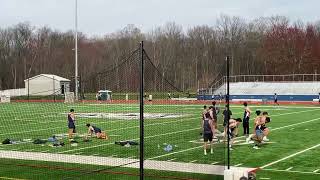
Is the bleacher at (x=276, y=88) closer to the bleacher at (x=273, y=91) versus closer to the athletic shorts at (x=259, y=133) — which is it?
the bleacher at (x=273, y=91)

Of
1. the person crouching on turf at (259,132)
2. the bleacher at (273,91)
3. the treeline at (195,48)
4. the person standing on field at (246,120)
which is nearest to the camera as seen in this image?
the person crouching on turf at (259,132)

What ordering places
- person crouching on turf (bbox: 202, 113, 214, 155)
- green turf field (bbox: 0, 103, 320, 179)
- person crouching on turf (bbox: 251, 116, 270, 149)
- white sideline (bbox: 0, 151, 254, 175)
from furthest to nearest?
1. person crouching on turf (bbox: 251, 116, 270, 149)
2. person crouching on turf (bbox: 202, 113, 214, 155)
3. white sideline (bbox: 0, 151, 254, 175)
4. green turf field (bbox: 0, 103, 320, 179)

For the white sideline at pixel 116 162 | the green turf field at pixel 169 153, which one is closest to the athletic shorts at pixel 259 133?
the green turf field at pixel 169 153

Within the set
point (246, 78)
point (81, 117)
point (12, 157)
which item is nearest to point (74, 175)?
point (12, 157)

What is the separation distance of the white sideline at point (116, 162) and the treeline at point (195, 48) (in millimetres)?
63403

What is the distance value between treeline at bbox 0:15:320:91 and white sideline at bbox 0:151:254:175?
208 ft

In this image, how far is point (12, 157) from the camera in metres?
18.2

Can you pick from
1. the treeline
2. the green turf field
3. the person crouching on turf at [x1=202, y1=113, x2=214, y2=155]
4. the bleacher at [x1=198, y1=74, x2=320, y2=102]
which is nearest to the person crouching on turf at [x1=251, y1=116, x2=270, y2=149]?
the green turf field

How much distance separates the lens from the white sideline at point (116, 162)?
1500cm

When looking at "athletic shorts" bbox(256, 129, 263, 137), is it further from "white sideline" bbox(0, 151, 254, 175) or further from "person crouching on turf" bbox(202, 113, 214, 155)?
"white sideline" bbox(0, 151, 254, 175)

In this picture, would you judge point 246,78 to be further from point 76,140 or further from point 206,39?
point 76,140

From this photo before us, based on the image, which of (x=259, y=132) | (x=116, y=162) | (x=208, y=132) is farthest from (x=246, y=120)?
(x=116, y=162)

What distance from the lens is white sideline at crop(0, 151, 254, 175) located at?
1500 cm

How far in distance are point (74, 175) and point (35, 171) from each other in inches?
54.7
